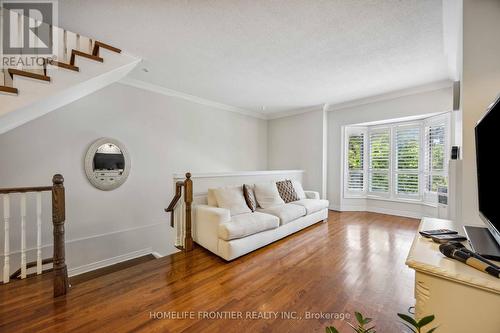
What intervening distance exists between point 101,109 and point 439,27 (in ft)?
15.3

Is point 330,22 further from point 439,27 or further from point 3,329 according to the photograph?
point 3,329

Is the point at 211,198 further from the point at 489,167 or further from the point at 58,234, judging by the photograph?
the point at 489,167

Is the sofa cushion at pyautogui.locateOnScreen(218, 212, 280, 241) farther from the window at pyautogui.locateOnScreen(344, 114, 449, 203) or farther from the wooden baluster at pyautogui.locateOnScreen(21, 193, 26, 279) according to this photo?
the window at pyautogui.locateOnScreen(344, 114, 449, 203)

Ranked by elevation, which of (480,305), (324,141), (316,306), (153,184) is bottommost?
(316,306)

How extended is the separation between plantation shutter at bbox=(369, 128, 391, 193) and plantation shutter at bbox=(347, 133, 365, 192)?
214mm

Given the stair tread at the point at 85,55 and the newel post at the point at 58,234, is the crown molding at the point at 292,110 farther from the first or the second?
the newel post at the point at 58,234

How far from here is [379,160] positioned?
5.10m

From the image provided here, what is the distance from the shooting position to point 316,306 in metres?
1.80

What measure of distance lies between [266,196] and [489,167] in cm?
287

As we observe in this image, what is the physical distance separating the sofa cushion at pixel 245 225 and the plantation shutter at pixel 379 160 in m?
3.34

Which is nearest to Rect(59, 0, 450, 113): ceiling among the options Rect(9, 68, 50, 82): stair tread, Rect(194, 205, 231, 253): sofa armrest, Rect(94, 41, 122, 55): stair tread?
Rect(94, 41, 122, 55): stair tread

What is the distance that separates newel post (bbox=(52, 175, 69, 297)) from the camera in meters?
1.90

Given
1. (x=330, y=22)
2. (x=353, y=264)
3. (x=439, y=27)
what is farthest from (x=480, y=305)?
(x=439, y=27)

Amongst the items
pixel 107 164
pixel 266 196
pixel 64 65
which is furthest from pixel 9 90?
pixel 266 196
